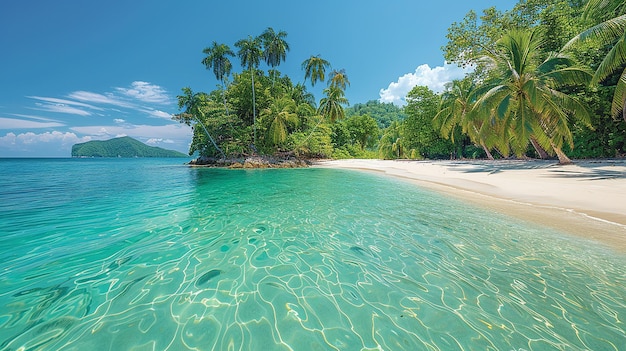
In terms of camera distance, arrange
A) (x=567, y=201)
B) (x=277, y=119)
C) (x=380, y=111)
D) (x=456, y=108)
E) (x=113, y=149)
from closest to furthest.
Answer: (x=567, y=201), (x=456, y=108), (x=277, y=119), (x=380, y=111), (x=113, y=149)

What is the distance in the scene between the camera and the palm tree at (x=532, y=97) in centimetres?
1270

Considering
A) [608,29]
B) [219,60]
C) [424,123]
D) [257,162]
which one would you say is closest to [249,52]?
[219,60]

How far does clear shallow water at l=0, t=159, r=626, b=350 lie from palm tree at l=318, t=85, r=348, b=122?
124 feet

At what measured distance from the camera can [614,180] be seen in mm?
8969

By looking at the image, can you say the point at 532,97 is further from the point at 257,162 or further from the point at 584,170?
the point at 257,162

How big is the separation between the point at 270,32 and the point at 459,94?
26555 millimetres

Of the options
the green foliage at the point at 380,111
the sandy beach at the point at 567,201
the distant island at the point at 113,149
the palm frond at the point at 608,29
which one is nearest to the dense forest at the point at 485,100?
the palm frond at the point at 608,29

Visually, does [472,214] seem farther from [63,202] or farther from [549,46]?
[549,46]

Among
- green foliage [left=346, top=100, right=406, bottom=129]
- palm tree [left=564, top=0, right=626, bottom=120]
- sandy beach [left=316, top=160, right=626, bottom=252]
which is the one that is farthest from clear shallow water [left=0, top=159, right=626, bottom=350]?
green foliage [left=346, top=100, right=406, bottom=129]

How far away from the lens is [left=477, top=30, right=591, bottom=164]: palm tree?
1270cm

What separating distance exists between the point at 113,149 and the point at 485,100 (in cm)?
22261

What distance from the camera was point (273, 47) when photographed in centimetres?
3297


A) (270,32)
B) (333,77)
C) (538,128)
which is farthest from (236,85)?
(538,128)

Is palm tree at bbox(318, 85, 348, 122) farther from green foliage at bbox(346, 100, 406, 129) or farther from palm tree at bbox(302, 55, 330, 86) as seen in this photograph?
green foliage at bbox(346, 100, 406, 129)
